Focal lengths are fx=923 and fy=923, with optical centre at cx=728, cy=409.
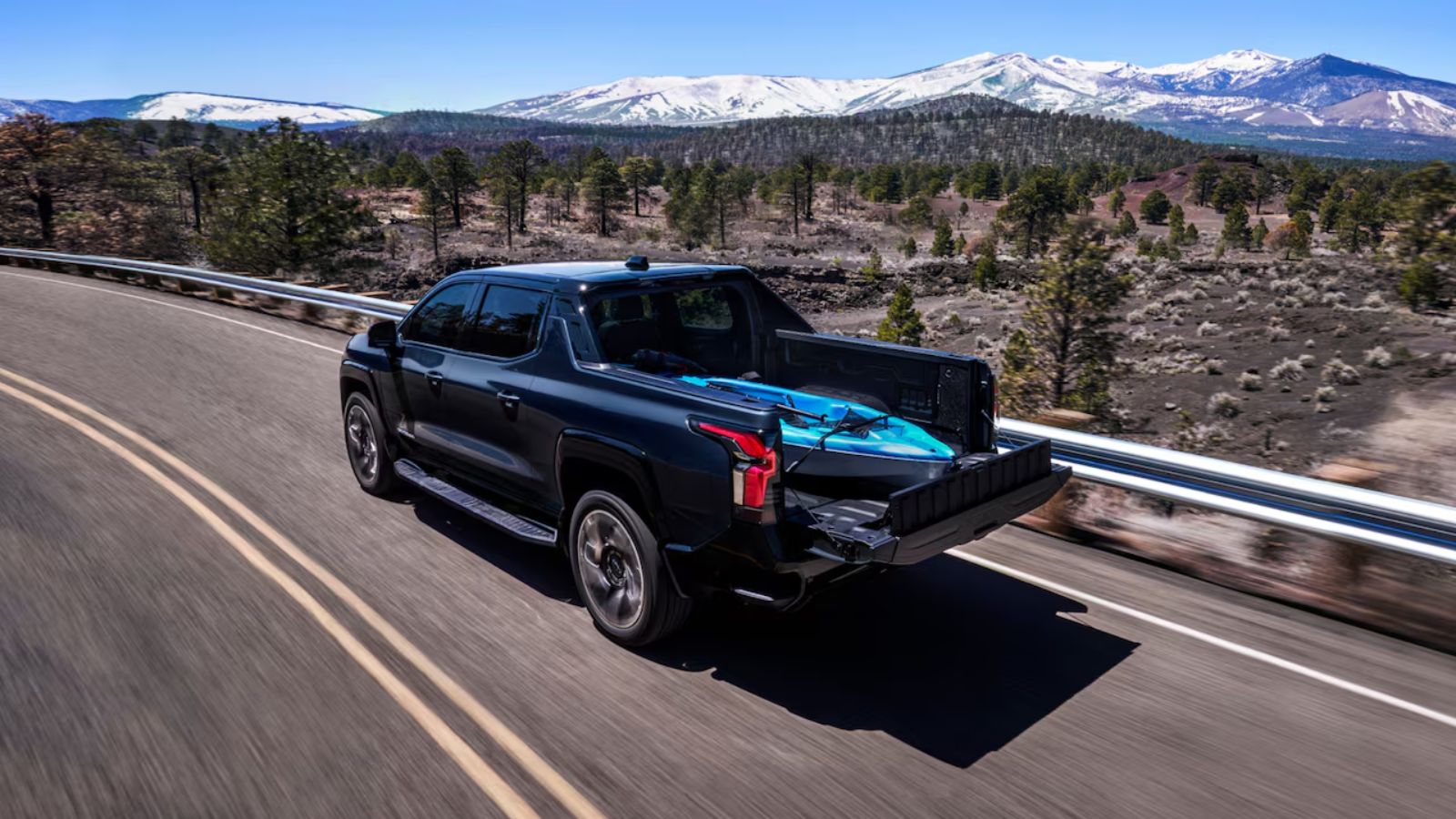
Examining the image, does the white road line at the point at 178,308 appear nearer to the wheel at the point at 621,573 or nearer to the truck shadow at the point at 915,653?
the truck shadow at the point at 915,653

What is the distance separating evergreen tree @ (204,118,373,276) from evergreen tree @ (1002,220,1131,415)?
32.1 meters

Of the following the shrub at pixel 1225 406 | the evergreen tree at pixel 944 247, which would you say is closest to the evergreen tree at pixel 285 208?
the shrub at pixel 1225 406

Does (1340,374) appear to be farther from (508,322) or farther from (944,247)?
(944,247)

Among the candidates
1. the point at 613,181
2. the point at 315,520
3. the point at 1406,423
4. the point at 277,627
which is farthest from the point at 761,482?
the point at 613,181

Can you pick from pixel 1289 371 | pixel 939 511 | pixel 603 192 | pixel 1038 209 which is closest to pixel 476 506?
pixel 939 511

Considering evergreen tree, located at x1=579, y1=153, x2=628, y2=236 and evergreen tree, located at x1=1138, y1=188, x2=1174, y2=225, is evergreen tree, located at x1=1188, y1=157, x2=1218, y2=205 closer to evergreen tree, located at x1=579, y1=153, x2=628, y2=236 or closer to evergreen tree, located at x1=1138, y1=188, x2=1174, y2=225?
evergreen tree, located at x1=1138, y1=188, x2=1174, y2=225

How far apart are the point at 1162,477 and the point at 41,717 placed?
6.51m

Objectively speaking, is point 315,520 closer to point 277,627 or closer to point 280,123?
point 277,627

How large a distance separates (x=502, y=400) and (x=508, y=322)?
0.51 meters

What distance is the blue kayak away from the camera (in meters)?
5.01

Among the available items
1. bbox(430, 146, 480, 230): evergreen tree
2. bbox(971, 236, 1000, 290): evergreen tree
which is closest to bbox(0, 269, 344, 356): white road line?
bbox(971, 236, 1000, 290): evergreen tree

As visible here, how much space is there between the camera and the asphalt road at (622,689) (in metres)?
3.64

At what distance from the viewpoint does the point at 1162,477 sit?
6.35m

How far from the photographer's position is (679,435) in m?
4.41
